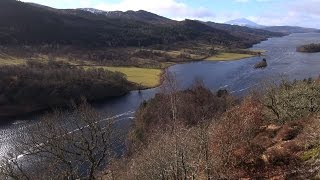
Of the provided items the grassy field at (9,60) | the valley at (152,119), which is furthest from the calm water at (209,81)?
the grassy field at (9,60)

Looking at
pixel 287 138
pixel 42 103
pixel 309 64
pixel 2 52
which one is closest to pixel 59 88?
pixel 42 103

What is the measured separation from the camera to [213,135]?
92.4 feet

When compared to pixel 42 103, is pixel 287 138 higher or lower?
higher

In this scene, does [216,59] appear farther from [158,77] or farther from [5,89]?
[5,89]

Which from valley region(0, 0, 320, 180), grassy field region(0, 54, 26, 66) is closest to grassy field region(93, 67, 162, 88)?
valley region(0, 0, 320, 180)

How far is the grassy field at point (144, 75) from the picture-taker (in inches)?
4968

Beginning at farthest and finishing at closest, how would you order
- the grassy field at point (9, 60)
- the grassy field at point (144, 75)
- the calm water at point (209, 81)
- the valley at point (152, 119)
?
the grassy field at point (9, 60)
the grassy field at point (144, 75)
the calm water at point (209, 81)
the valley at point (152, 119)

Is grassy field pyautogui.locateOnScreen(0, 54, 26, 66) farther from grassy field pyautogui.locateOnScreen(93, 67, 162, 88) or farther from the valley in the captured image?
grassy field pyautogui.locateOnScreen(93, 67, 162, 88)

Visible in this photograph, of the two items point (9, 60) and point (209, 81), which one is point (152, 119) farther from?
point (9, 60)

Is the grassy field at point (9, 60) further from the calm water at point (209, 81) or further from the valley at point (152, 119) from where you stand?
the calm water at point (209, 81)

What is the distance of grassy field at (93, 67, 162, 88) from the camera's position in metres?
126

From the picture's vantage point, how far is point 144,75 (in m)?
140

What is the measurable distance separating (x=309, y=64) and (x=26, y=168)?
357 feet

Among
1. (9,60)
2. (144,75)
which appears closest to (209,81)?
(144,75)
